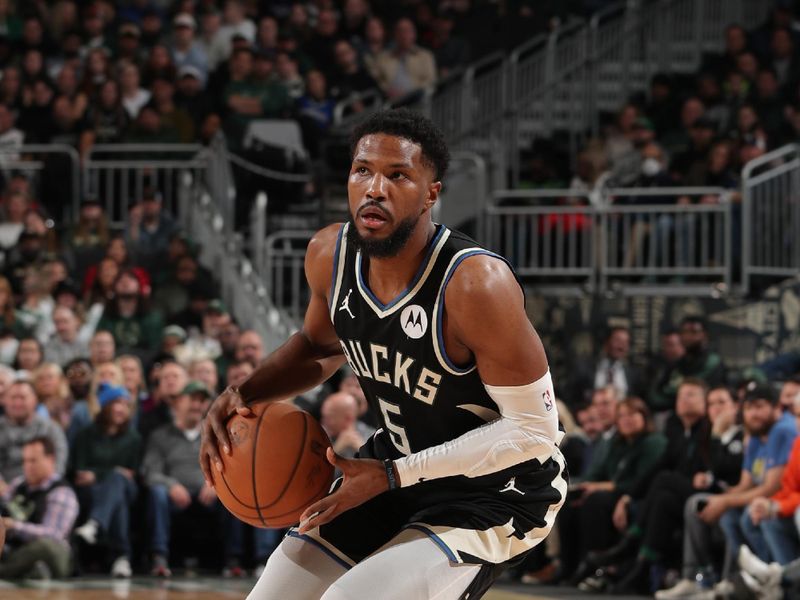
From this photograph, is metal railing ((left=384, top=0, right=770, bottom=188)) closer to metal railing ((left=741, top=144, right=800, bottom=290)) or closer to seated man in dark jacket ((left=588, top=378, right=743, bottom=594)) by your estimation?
metal railing ((left=741, top=144, right=800, bottom=290))

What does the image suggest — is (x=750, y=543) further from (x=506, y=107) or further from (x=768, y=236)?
(x=506, y=107)

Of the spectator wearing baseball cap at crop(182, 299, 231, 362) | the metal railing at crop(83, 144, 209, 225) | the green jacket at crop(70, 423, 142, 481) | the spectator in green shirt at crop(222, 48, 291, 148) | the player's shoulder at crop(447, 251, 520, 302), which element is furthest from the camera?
the spectator in green shirt at crop(222, 48, 291, 148)

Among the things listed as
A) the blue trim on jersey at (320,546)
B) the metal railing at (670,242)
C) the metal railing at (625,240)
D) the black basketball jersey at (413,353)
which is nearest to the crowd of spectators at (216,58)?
the metal railing at (625,240)

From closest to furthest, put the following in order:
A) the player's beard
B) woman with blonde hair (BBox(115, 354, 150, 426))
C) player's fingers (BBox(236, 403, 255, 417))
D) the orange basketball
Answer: the player's beard
the orange basketball
player's fingers (BBox(236, 403, 255, 417))
woman with blonde hair (BBox(115, 354, 150, 426))

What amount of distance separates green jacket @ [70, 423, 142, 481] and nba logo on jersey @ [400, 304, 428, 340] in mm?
6237

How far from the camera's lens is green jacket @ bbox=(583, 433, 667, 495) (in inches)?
372

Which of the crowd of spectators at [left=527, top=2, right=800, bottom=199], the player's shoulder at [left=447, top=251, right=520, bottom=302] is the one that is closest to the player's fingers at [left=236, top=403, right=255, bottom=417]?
the player's shoulder at [left=447, top=251, right=520, bottom=302]

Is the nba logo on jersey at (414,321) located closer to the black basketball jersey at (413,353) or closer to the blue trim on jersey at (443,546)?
the black basketball jersey at (413,353)

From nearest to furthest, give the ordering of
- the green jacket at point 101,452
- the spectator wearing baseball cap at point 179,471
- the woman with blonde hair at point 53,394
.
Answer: the spectator wearing baseball cap at point 179,471 < the green jacket at point 101,452 < the woman with blonde hair at point 53,394

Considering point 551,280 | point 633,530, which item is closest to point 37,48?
point 551,280

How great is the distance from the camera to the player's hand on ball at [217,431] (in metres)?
4.39

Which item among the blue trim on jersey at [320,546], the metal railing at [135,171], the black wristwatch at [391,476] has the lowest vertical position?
the blue trim on jersey at [320,546]

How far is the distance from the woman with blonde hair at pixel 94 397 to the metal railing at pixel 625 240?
3.34 metres

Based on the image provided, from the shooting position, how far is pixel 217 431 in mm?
4426
